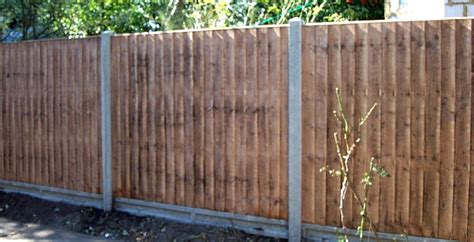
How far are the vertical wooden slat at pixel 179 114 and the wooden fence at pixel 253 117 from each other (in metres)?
0.01

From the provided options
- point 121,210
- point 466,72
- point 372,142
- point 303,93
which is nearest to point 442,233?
point 372,142

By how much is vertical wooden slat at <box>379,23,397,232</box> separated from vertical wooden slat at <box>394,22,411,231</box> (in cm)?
3

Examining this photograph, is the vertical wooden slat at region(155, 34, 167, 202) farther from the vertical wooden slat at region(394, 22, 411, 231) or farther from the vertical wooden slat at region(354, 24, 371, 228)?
the vertical wooden slat at region(394, 22, 411, 231)

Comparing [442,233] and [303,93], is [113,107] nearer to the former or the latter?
[303,93]

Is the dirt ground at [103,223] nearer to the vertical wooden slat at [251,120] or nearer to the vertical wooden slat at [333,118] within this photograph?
the vertical wooden slat at [251,120]

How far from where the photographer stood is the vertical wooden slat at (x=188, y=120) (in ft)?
19.3

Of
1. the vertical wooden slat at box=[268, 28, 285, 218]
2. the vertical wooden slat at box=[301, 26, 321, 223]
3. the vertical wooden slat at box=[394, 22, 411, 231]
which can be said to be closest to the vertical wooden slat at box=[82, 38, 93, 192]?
the vertical wooden slat at box=[268, 28, 285, 218]

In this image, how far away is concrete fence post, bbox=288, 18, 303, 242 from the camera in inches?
204

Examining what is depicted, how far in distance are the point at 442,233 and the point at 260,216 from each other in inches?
65.8

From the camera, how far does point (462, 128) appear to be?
455 cm

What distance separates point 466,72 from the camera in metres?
4.50

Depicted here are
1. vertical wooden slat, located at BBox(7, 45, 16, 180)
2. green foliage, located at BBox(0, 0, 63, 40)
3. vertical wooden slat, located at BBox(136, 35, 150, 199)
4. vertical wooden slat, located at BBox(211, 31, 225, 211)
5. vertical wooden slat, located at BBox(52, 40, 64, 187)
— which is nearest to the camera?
vertical wooden slat, located at BBox(211, 31, 225, 211)

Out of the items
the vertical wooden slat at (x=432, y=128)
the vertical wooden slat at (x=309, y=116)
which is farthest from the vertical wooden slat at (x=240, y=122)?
the vertical wooden slat at (x=432, y=128)

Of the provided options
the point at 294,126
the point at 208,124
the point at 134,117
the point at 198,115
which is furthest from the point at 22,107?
the point at 294,126
